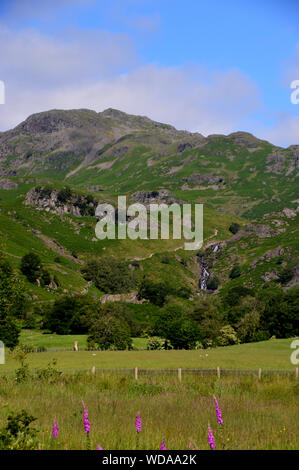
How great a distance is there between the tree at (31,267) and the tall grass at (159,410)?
116m

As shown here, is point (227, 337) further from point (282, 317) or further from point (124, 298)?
point (124, 298)

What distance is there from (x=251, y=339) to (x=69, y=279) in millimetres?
89094

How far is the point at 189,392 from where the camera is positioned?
2023cm

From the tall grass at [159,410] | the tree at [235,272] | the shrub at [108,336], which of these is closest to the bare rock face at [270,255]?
the tree at [235,272]

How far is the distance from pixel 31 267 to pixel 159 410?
129m

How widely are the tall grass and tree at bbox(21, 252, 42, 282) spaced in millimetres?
116111

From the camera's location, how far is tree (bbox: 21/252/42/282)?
445 feet

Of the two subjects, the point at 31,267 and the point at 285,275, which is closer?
the point at 31,267

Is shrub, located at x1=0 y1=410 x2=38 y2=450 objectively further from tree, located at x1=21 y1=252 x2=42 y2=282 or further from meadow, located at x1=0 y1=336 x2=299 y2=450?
tree, located at x1=21 y1=252 x2=42 y2=282

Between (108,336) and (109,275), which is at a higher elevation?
(108,336)

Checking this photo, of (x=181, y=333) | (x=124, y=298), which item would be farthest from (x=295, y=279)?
(x=181, y=333)

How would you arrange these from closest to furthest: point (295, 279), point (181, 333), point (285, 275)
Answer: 1. point (181, 333)
2. point (295, 279)
3. point (285, 275)

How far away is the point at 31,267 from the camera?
13688 centimetres
